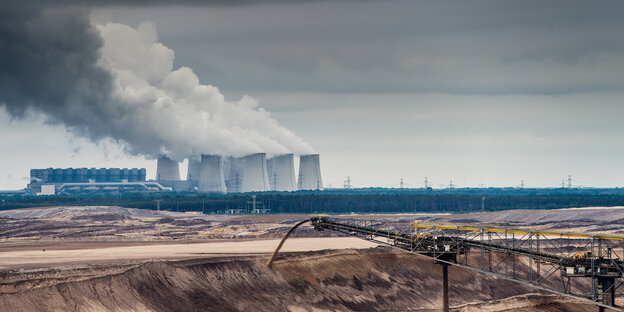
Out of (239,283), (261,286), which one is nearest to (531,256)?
(261,286)

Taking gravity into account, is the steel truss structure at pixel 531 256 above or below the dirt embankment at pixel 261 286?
above

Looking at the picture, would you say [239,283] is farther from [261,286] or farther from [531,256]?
[531,256]

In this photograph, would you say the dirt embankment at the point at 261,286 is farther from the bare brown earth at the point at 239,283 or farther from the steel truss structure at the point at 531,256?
the steel truss structure at the point at 531,256

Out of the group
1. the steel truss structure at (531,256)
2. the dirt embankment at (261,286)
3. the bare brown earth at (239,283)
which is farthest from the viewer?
the bare brown earth at (239,283)

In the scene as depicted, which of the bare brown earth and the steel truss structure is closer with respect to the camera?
the steel truss structure

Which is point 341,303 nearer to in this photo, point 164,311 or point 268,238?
point 164,311

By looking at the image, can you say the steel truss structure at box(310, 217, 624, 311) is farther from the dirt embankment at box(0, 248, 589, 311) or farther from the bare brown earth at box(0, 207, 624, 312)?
the dirt embankment at box(0, 248, 589, 311)

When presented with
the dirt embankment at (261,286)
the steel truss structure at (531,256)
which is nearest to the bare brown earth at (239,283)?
the dirt embankment at (261,286)

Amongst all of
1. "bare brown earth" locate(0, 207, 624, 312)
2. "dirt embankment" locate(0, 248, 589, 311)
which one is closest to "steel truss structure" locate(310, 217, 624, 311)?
"bare brown earth" locate(0, 207, 624, 312)

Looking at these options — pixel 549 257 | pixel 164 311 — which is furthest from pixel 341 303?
pixel 549 257
